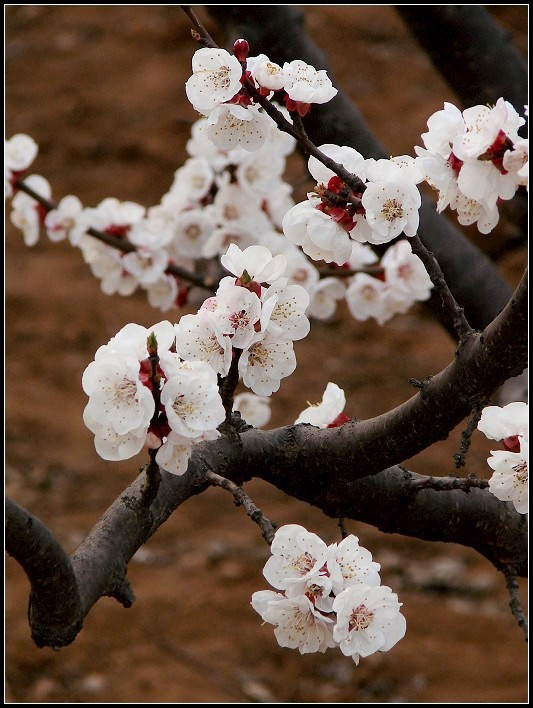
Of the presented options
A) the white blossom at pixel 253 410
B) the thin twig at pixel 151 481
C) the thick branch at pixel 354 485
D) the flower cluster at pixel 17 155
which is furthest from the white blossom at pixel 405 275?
the thin twig at pixel 151 481

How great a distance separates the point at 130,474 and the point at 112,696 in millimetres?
1154

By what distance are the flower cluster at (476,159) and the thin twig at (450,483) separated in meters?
0.25

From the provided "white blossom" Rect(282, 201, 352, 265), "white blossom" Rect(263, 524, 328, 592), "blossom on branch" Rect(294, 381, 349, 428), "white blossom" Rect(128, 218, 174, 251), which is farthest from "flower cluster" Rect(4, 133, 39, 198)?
"white blossom" Rect(263, 524, 328, 592)

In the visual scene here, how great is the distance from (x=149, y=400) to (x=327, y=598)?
0.83 ft

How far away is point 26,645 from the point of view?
313 centimetres

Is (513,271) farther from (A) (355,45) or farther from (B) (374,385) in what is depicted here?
(A) (355,45)

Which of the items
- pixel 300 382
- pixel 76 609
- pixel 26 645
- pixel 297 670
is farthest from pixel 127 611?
pixel 76 609

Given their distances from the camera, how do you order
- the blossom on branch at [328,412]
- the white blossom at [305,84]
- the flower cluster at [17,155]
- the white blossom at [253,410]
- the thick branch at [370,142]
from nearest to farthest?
the white blossom at [305,84]
the blossom on branch at [328,412]
the white blossom at [253,410]
the thick branch at [370,142]
the flower cluster at [17,155]

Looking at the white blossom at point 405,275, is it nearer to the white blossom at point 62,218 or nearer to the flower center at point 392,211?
the white blossom at point 62,218

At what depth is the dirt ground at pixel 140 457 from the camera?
299 centimetres

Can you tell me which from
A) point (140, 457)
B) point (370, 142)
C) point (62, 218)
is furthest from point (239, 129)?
point (140, 457)

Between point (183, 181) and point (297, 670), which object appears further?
point (297, 670)

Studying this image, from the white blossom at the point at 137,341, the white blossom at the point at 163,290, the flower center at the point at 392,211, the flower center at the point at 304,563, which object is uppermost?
the flower center at the point at 392,211

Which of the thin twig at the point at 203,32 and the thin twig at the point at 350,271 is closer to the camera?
the thin twig at the point at 203,32
